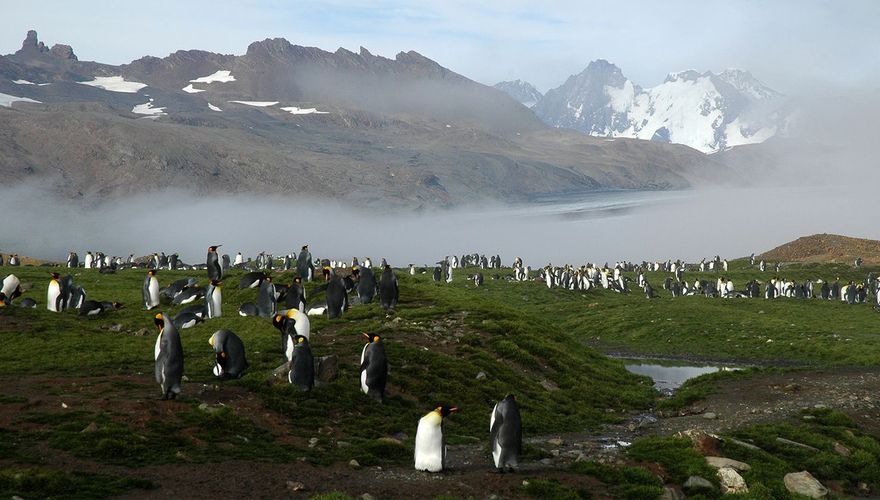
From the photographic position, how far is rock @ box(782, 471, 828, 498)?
54.7ft

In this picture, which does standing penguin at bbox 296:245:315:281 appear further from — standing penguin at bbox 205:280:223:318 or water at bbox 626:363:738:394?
water at bbox 626:363:738:394

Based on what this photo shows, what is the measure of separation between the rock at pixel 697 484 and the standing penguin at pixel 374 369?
7.63m

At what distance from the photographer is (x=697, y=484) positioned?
16.4 meters

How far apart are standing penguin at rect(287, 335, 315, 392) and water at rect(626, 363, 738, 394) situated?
17744 millimetres

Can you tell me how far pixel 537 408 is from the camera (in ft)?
77.5

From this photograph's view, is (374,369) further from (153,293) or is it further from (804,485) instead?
(153,293)

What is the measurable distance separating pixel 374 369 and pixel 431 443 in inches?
191

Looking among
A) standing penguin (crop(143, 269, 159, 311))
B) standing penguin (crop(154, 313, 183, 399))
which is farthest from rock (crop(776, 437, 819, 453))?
standing penguin (crop(143, 269, 159, 311))

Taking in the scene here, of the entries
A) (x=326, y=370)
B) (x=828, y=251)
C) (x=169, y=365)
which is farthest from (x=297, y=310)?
(x=828, y=251)

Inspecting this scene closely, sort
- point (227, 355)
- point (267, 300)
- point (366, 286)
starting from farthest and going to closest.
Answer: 1. point (366, 286)
2. point (267, 300)
3. point (227, 355)

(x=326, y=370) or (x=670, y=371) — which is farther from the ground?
(x=326, y=370)

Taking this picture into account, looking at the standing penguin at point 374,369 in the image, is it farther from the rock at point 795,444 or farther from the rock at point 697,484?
the rock at point 795,444

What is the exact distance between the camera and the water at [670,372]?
3385cm

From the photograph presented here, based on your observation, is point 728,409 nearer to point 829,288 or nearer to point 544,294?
point 544,294
